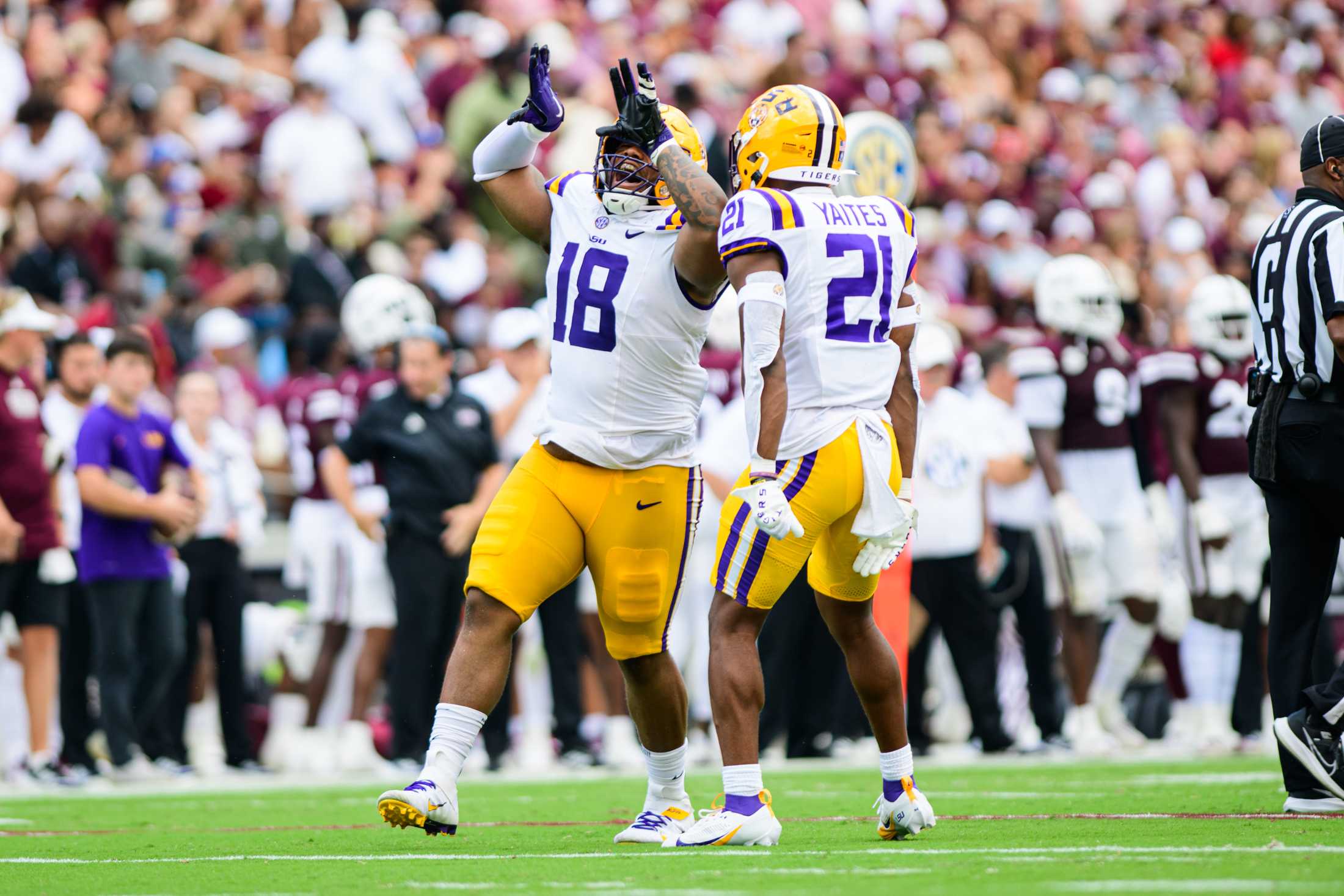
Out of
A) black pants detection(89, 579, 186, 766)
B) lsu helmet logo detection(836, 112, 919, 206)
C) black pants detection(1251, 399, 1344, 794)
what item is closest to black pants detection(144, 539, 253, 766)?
black pants detection(89, 579, 186, 766)

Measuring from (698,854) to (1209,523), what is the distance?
5801 mm

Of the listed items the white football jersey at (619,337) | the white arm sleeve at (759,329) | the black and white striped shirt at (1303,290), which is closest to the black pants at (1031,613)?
Answer: the black and white striped shirt at (1303,290)

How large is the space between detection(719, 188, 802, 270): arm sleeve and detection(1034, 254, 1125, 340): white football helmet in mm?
5967

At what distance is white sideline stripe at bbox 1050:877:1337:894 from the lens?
4.54 metres

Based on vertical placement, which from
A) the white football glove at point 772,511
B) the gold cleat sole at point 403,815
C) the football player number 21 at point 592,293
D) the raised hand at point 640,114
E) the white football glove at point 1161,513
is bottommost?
the gold cleat sole at point 403,815

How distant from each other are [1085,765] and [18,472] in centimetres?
544

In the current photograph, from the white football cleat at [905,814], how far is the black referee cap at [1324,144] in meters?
2.56

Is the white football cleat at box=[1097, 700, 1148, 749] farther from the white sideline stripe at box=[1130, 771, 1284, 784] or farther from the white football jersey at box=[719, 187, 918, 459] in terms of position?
the white football jersey at box=[719, 187, 918, 459]

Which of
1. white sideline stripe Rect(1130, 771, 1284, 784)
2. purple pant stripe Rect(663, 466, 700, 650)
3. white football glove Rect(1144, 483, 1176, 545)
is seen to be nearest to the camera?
purple pant stripe Rect(663, 466, 700, 650)

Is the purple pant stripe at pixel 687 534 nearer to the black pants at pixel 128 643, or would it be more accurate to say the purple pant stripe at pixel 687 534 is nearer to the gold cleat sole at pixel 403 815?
the gold cleat sole at pixel 403 815

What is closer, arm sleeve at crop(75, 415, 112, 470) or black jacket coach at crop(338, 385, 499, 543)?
arm sleeve at crop(75, 415, 112, 470)

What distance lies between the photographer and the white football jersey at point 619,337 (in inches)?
251

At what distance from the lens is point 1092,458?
38.6 feet

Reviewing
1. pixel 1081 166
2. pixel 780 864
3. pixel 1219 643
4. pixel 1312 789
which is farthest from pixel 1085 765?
pixel 1081 166
